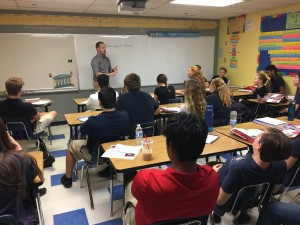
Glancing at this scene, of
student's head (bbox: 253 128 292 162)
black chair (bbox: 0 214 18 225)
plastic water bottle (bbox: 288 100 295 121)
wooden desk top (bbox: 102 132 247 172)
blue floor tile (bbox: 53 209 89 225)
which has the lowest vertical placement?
blue floor tile (bbox: 53 209 89 225)

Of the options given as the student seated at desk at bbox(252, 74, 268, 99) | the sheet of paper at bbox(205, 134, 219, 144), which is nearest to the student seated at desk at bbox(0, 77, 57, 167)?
the sheet of paper at bbox(205, 134, 219, 144)

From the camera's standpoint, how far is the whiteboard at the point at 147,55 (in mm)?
5777

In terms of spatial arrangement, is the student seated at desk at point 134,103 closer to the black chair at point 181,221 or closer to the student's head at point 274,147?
the student's head at point 274,147

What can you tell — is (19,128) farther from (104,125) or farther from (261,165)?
(261,165)

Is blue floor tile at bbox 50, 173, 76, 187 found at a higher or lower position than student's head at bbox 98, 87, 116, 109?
lower

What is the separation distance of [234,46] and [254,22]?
83cm

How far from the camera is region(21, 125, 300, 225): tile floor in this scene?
2.32 m

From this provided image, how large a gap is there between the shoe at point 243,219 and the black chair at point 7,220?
1.83 meters

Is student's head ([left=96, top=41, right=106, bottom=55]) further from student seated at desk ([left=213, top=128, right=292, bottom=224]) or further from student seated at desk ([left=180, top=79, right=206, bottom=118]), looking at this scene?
student seated at desk ([left=213, top=128, right=292, bottom=224])

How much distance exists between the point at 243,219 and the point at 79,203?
165 cm

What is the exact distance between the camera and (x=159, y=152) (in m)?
2.06

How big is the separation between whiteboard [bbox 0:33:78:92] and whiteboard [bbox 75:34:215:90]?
22cm

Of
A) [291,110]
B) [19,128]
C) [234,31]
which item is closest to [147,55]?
[234,31]

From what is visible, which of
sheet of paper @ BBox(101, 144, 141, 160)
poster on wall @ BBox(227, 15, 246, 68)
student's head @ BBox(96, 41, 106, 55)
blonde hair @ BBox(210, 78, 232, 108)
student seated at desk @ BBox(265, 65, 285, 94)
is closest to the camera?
sheet of paper @ BBox(101, 144, 141, 160)
